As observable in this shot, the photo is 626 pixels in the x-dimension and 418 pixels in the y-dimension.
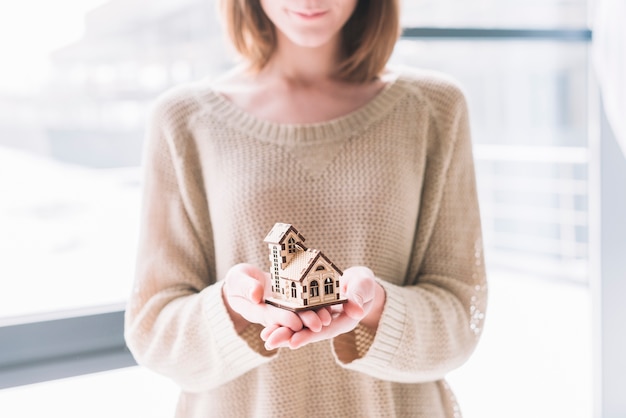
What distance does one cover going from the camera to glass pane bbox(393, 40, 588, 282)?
1.98 meters

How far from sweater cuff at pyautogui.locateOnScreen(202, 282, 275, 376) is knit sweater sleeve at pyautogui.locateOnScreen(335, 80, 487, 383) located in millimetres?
227

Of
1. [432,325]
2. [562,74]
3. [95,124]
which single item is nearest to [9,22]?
[95,124]

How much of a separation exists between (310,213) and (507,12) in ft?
4.85

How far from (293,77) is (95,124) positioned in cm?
57

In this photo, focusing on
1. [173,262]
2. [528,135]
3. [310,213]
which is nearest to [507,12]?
[528,135]

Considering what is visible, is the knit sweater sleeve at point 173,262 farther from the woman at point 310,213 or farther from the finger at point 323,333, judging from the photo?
the finger at point 323,333

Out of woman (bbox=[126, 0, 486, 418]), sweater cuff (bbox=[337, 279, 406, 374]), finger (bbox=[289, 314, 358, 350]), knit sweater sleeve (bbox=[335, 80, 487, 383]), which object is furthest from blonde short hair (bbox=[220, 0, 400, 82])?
finger (bbox=[289, 314, 358, 350])

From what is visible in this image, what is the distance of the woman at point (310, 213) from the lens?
0.97 m

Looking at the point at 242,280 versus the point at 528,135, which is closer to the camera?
the point at 242,280

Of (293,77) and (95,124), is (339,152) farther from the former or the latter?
(95,124)

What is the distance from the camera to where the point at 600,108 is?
1.77 meters

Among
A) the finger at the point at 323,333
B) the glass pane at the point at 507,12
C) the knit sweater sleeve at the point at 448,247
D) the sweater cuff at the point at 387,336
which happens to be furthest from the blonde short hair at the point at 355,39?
the glass pane at the point at 507,12

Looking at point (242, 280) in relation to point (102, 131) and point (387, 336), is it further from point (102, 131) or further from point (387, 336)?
point (102, 131)

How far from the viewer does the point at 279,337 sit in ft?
2.31
